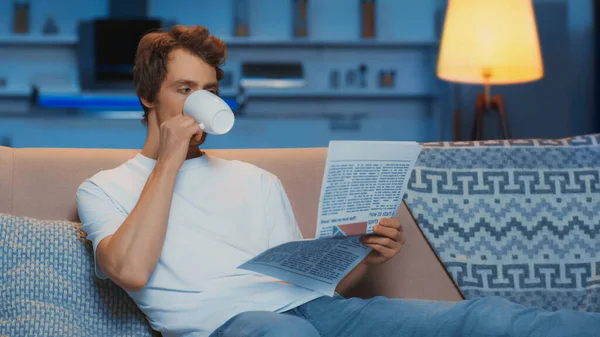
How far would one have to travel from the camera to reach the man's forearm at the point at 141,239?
1.28 metres

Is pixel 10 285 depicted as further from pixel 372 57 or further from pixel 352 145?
pixel 372 57

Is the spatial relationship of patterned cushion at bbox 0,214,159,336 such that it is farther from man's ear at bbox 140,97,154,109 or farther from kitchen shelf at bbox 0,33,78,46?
kitchen shelf at bbox 0,33,78,46

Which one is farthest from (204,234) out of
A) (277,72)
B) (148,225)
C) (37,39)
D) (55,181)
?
(37,39)

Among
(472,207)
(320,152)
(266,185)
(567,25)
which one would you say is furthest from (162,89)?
(567,25)

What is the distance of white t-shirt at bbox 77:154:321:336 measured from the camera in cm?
136

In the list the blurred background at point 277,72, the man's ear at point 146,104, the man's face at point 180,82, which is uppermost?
the man's face at point 180,82

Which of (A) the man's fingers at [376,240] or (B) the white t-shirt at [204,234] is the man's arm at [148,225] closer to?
(B) the white t-shirt at [204,234]

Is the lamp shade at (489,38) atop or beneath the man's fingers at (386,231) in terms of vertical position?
atop

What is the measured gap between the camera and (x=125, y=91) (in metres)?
5.40

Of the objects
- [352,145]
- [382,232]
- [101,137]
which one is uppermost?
[352,145]

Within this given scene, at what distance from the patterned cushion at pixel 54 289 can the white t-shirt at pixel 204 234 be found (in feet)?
0.32

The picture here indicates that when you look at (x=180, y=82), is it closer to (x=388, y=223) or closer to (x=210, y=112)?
(x=210, y=112)

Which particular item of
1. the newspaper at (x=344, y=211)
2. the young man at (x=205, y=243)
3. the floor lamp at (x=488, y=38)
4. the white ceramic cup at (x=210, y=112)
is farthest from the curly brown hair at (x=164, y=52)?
the floor lamp at (x=488, y=38)

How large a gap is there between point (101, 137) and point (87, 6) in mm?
1012
